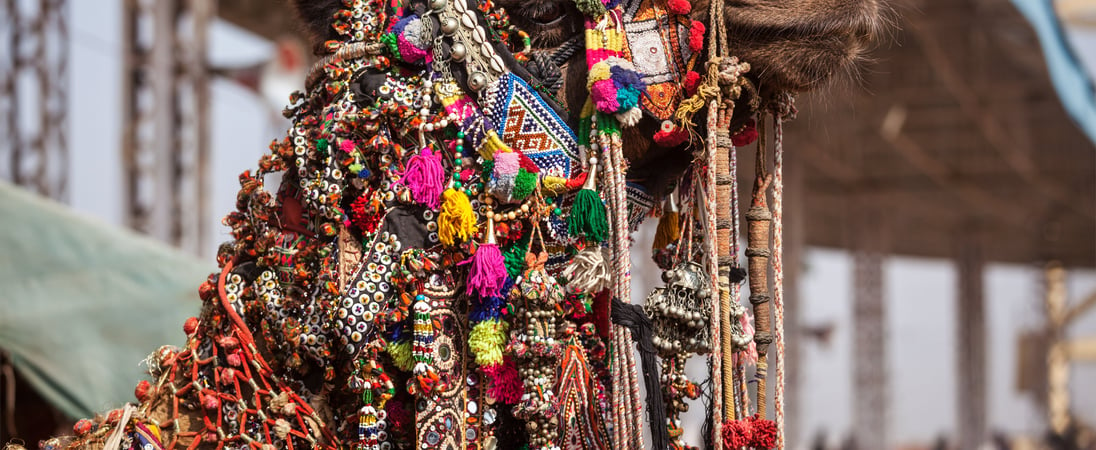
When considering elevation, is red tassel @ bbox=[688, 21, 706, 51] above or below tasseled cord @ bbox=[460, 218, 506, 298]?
above

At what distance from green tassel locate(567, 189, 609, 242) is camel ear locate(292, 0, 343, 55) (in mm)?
658

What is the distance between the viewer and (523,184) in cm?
195

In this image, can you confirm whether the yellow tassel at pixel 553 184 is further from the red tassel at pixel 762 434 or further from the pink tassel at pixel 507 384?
the red tassel at pixel 762 434

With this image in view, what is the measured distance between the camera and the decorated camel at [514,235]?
6.25 feet

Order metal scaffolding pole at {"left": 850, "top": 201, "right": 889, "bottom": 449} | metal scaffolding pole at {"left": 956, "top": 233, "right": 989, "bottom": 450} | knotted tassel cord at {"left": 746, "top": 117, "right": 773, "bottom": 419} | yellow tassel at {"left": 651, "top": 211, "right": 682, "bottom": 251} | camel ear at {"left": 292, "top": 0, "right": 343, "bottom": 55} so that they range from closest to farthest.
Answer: knotted tassel cord at {"left": 746, "top": 117, "right": 773, "bottom": 419}
yellow tassel at {"left": 651, "top": 211, "right": 682, "bottom": 251}
camel ear at {"left": 292, "top": 0, "right": 343, "bottom": 55}
metal scaffolding pole at {"left": 850, "top": 201, "right": 889, "bottom": 449}
metal scaffolding pole at {"left": 956, "top": 233, "right": 989, "bottom": 450}

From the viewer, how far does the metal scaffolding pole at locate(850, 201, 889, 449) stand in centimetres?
1642

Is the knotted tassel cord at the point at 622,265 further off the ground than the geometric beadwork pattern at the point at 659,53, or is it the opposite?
the geometric beadwork pattern at the point at 659,53

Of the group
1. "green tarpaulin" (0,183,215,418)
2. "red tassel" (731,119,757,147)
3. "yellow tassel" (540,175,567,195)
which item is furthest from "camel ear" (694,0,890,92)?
"green tarpaulin" (0,183,215,418)

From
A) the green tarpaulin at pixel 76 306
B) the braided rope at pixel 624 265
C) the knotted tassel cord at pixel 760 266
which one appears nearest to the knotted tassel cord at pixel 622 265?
the braided rope at pixel 624 265

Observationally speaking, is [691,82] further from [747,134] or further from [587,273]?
[587,273]

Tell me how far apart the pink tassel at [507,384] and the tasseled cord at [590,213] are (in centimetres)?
26

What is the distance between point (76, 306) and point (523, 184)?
6.77 feet

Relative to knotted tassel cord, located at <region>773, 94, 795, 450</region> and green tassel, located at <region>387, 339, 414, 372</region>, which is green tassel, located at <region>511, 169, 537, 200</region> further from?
knotted tassel cord, located at <region>773, 94, 795, 450</region>

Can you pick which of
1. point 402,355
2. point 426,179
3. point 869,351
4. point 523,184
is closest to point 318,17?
point 426,179
